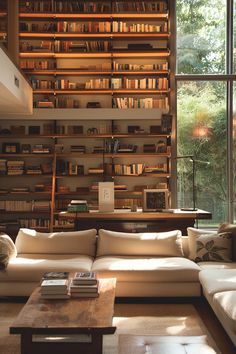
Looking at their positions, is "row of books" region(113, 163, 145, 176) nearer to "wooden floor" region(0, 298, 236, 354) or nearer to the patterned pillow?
the patterned pillow

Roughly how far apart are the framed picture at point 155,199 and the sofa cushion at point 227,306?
250 centimetres

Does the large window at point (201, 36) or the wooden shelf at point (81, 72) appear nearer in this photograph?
the wooden shelf at point (81, 72)

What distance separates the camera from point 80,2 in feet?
27.1

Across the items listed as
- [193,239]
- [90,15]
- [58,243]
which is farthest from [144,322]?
[90,15]

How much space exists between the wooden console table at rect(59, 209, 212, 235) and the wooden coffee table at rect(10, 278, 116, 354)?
2.52 metres

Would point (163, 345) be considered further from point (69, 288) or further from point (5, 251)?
point (5, 251)

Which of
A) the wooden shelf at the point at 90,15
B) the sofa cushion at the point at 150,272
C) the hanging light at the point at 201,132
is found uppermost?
the wooden shelf at the point at 90,15

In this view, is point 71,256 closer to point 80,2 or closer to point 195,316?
point 195,316

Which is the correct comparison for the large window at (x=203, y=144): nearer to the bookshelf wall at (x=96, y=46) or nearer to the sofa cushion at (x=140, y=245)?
the bookshelf wall at (x=96, y=46)

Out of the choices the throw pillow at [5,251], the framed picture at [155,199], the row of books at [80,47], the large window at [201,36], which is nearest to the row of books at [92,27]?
the row of books at [80,47]

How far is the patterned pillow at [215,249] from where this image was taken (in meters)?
5.14

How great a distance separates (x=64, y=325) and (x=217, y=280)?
1.74 m

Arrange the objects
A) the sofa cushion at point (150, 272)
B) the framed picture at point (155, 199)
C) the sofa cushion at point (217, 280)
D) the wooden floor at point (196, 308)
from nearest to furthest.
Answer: the wooden floor at point (196, 308), the sofa cushion at point (217, 280), the sofa cushion at point (150, 272), the framed picture at point (155, 199)

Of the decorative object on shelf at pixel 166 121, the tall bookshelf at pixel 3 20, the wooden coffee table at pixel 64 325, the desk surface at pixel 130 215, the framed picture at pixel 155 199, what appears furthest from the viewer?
the tall bookshelf at pixel 3 20
